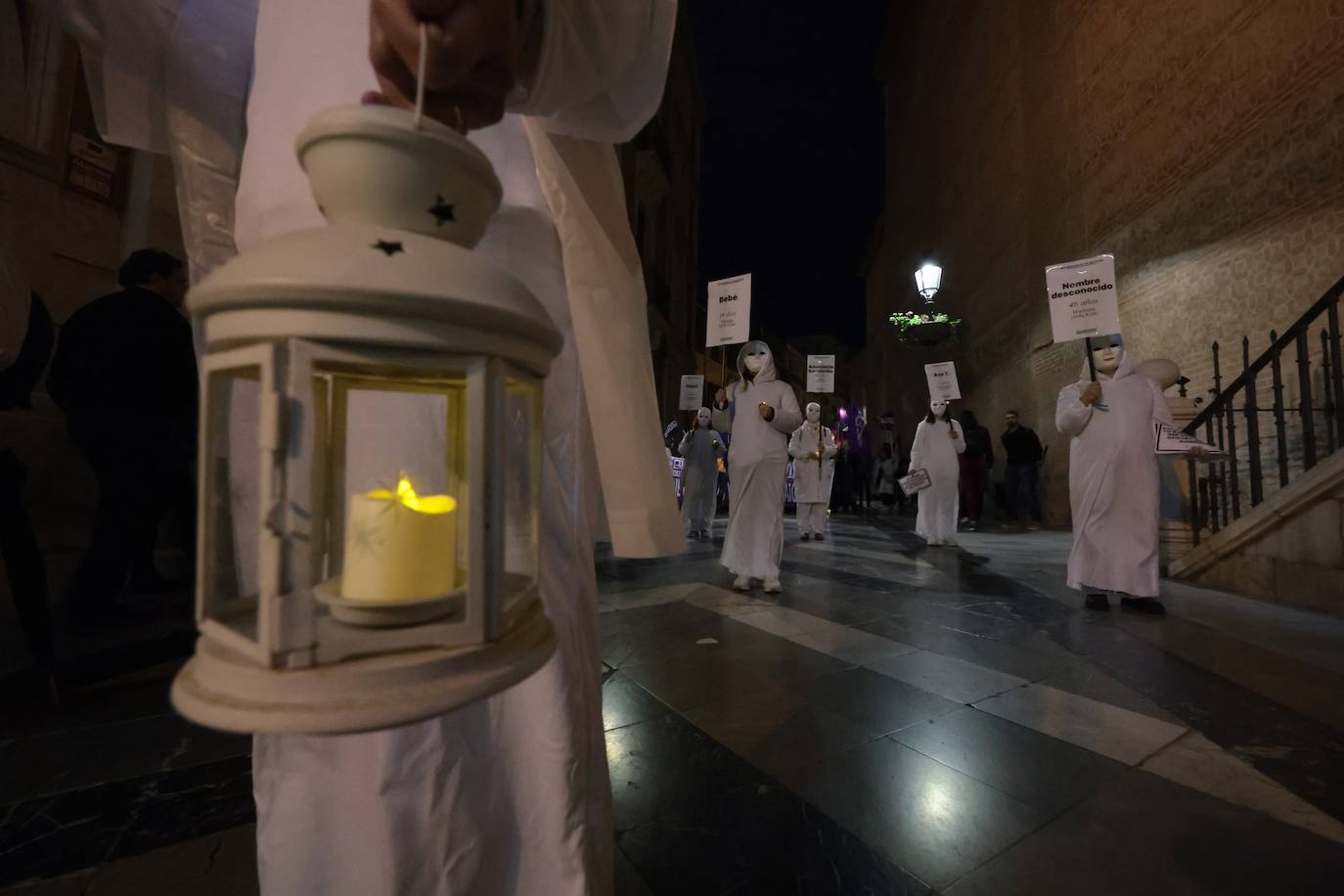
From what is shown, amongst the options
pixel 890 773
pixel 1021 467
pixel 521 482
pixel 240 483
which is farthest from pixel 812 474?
pixel 240 483

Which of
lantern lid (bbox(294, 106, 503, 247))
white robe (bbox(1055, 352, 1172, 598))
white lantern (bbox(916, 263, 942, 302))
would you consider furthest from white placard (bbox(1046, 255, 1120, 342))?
white lantern (bbox(916, 263, 942, 302))

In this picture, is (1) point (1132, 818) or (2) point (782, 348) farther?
(2) point (782, 348)

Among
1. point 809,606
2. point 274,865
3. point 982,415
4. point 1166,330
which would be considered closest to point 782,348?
point 982,415

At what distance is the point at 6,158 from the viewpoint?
2785 millimetres

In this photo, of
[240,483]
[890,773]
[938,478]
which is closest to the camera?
[240,483]

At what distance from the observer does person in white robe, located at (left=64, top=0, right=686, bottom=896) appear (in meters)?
0.79

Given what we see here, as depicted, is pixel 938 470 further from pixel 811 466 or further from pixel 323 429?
pixel 323 429

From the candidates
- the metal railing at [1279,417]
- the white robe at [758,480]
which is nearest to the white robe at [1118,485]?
the metal railing at [1279,417]

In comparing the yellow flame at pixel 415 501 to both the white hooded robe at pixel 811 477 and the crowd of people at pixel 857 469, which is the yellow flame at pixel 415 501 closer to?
the crowd of people at pixel 857 469

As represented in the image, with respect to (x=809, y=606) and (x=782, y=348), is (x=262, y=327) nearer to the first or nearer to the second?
(x=809, y=606)

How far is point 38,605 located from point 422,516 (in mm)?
2397

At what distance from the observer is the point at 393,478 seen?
0.88 m

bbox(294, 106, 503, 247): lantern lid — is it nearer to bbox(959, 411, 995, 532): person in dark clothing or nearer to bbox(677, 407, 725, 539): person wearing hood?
bbox(677, 407, 725, 539): person wearing hood

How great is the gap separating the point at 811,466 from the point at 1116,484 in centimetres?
462
